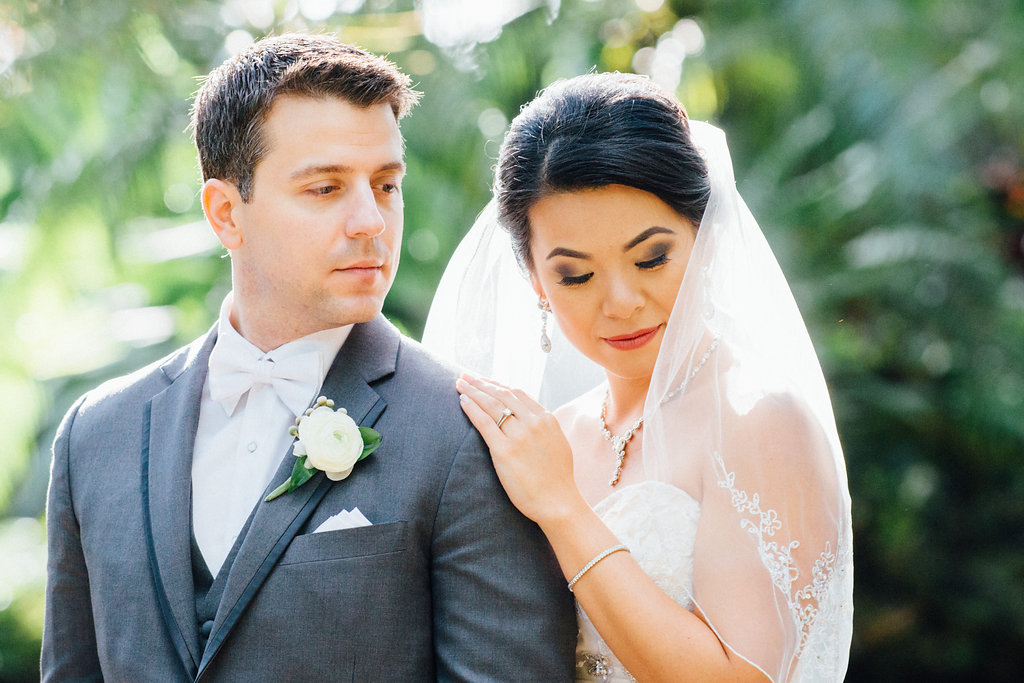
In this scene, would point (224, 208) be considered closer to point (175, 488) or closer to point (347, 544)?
point (175, 488)

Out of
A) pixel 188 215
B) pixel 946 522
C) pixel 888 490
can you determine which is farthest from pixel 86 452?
pixel 946 522

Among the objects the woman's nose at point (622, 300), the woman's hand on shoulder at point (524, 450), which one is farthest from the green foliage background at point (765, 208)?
the woman's hand on shoulder at point (524, 450)

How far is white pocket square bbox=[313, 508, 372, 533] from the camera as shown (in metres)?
2.09

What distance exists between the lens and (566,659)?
2.14 meters

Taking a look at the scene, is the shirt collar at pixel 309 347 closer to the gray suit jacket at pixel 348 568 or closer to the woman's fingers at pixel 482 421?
the gray suit jacket at pixel 348 568

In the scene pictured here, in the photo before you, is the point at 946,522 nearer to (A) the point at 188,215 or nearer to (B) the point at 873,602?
(B) the point at 873,602

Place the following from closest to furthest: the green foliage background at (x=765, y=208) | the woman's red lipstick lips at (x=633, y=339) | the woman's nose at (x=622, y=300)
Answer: the woman's nose at (x=622, y=300), the woman's red lipstick lips at (x=633, y=339), the green foliage background at (x=765, y=208)

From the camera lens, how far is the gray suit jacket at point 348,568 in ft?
6.68

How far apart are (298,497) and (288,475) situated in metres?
0.06

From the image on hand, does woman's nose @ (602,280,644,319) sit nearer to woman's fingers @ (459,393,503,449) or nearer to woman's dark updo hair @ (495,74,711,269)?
woman's dark updo hair @ (495,74,711,269)

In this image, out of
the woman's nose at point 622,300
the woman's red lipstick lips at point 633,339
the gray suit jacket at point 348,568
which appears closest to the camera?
the gray suit jacket at point 348,568

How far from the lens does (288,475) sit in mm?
2166

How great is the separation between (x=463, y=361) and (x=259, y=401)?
0.81 metres

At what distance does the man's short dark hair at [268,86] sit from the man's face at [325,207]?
25 mm
